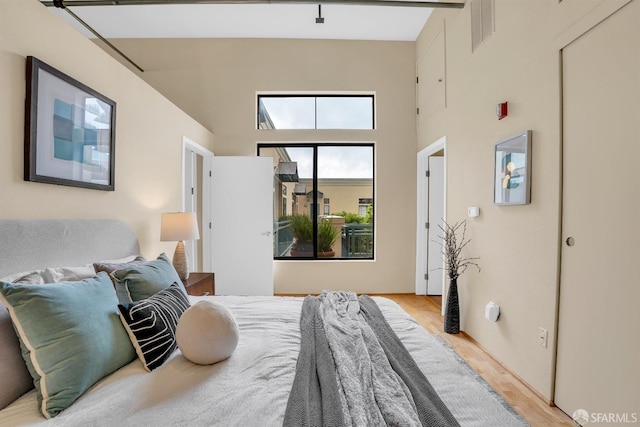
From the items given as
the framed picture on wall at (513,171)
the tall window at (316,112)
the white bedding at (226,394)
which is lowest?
the white bedding at (226,394)

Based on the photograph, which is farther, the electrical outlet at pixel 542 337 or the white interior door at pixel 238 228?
the white interior door at pixel 238 228

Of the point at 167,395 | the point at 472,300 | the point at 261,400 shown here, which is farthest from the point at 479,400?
the point at 472,300

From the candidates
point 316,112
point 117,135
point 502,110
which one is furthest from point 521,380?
point 316,112

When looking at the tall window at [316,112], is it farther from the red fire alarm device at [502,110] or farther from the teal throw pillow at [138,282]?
the teal throw pillow at [138,282]

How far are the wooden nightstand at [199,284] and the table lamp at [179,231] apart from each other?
99 millimetres

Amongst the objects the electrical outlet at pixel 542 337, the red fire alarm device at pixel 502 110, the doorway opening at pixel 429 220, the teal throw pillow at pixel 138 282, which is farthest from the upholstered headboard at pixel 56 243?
the doorway opening at pixel 429 220

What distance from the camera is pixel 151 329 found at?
125cm

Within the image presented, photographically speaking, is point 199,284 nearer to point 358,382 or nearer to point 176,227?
point 176,227

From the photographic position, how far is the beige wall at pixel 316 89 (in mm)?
4324

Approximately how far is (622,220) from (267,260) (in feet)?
11.5

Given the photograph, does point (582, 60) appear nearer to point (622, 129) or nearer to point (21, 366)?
point (622, 129)

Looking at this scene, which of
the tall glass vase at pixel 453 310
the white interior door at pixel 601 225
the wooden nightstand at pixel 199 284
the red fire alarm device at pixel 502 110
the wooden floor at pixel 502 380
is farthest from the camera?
the tall glass vase at pixel 453 310

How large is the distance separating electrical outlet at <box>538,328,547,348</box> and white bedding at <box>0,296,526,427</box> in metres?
1.06

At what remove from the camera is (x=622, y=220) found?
57.9 inches
